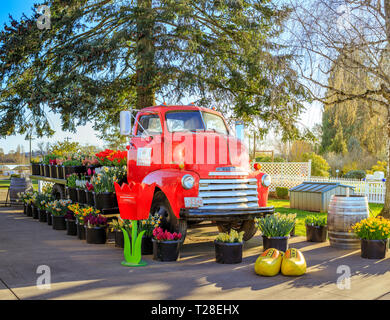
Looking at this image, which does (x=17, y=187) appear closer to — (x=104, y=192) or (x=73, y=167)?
(x=73, y=167)

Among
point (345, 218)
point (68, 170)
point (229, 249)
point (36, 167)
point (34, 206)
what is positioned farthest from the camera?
point (36, 167)

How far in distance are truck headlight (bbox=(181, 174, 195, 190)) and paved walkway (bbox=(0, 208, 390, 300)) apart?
1.14m

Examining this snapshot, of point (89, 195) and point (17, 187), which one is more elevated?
point (89, 195)

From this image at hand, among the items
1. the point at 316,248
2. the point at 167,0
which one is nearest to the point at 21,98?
the point at 167,0

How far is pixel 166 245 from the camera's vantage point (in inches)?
263

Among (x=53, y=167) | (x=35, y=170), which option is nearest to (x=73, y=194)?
(x=53, y=167)

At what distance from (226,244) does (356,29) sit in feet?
18.1

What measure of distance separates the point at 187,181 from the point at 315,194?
875cm

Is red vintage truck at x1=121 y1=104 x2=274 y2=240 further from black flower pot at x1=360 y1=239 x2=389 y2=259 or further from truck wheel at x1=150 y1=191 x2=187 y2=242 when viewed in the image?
black flower pot at x1=360 y1=239 x2=389 y2=259

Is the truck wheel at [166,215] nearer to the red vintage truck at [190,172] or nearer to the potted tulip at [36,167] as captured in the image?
the red vintage truck at [190,172]

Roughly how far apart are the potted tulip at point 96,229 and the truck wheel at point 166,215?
3.60 ft

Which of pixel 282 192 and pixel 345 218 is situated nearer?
pixel 345 218

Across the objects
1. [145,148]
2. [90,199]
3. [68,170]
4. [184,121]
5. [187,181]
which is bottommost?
[90,199]

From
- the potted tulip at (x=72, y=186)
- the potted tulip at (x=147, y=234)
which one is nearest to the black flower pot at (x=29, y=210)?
the potted tulip at (x=72, y=186)
